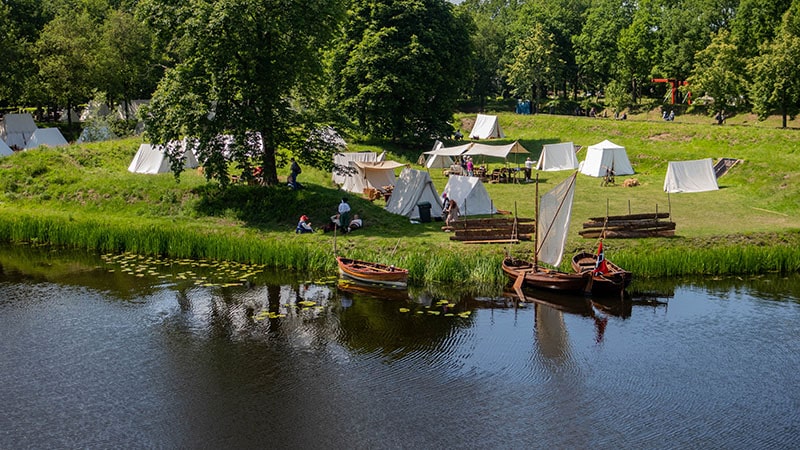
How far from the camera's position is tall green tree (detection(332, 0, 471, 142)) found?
58.5m

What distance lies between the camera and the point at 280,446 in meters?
17.1

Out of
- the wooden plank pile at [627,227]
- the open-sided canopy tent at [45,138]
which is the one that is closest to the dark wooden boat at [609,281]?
the wooden plank pile at [627,227]

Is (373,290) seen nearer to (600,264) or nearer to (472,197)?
(600,264)

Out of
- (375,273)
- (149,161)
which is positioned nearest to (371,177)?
(149,161)

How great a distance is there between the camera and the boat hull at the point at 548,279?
28.5 meters

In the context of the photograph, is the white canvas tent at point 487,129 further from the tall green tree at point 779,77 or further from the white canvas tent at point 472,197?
the white canvas tent at point 472,197

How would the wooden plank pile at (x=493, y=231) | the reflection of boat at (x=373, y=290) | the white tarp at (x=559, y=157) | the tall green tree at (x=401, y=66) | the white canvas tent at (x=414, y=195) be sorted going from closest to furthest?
1. the reflection of boat at (x=373, y=290)
2. the wooden plank pile at (x=493, y=231)
3. the white canvas tent at (x=414, y=195)
4. the white tarp at (x=559, y=157)
5. the tall green tree at (x=401, y=66)

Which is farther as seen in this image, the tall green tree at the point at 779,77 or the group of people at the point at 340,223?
the tall green tree at the point at 779,77

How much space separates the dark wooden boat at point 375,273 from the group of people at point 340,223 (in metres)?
4.58

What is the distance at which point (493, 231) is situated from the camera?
3334cm

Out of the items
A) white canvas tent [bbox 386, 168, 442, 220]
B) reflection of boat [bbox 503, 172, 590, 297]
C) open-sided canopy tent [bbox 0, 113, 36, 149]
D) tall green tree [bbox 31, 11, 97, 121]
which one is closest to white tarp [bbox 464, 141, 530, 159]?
Answer: white canvas tent [bbox 386, 168, 442, 220]

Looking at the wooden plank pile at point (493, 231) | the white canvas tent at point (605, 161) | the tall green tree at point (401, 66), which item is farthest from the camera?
the tall green tree at point (401, 66)

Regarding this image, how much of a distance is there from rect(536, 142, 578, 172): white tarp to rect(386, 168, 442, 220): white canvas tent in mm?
19912

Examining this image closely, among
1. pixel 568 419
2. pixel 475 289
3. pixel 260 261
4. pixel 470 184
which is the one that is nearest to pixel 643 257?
pixel 475 289
